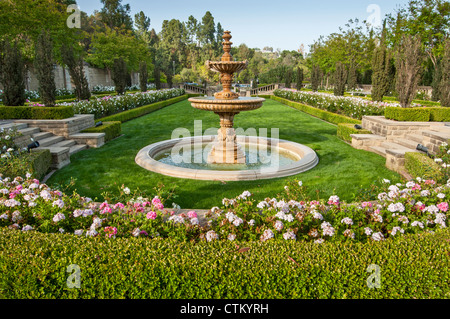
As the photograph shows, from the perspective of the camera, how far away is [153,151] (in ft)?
34.0

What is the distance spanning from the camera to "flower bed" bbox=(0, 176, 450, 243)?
381 cm

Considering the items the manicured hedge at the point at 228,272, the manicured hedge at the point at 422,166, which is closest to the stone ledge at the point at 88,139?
the manicured hedge at the point at 228,272

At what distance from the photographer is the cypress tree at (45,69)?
11.8 meters

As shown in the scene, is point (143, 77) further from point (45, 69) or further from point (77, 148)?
point (77, 148)

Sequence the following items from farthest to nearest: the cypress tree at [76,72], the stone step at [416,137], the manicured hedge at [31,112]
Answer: the cypress tree at [76,72], the manicured hedge at [31,112], the stone step at [416,137]

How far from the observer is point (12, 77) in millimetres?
11430

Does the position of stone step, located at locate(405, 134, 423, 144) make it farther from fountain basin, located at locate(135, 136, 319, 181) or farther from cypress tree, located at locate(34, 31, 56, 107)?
cypress tree, located at locate(34, 31, 56, 107)

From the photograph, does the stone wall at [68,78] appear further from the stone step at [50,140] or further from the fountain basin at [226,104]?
the fountain basin at [226,104]

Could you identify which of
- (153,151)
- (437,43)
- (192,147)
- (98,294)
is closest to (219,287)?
(98,294)

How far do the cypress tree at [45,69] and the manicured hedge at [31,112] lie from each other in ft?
2.72

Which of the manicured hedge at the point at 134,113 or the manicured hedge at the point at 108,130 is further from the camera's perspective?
the manicured hedge at the point at 134,113

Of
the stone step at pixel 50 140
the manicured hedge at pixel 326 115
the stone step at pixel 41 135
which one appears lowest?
the stone step at pixel 50 140

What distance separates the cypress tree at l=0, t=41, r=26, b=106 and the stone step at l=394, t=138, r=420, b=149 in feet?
48.9

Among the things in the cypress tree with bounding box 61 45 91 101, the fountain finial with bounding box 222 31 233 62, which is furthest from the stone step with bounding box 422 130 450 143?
the cypress tree with bounding box 61 45 91 101
